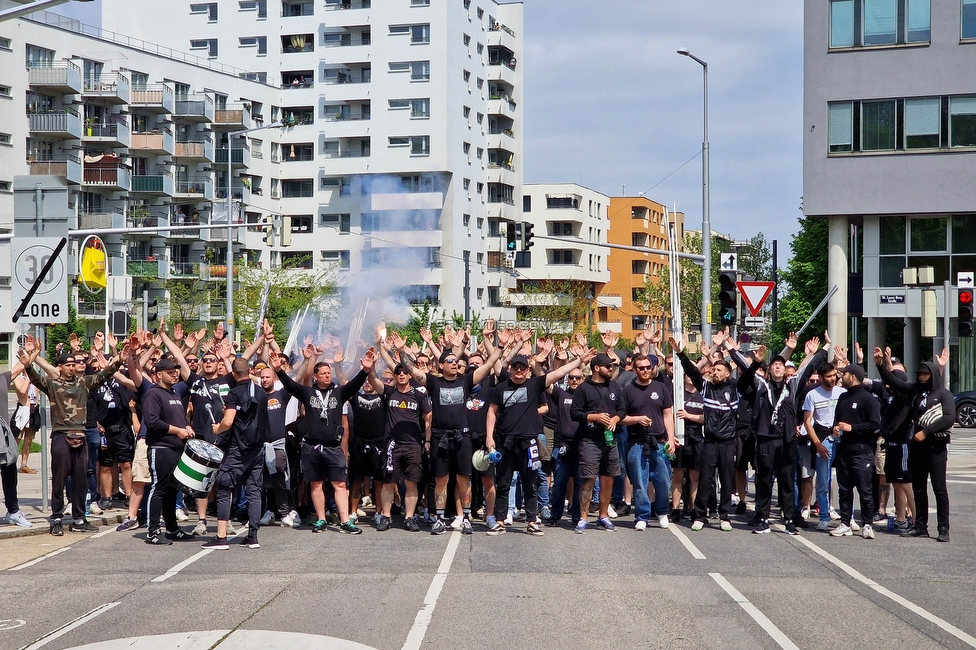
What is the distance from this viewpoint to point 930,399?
12.8 m

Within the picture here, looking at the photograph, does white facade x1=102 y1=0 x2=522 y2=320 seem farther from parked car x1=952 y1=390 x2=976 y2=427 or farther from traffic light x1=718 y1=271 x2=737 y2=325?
traffic light x1=718 y1=271 x2=737 y2=325

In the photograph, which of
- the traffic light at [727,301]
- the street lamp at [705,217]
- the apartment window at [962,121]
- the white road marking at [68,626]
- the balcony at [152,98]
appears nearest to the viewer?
the white road marking at [68,626]

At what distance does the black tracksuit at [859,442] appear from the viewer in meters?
13.0

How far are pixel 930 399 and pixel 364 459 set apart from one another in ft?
22.1

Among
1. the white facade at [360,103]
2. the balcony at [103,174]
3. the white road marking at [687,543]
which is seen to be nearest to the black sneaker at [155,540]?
the white road marking at [687,543]

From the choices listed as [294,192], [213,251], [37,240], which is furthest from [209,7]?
[37,240]

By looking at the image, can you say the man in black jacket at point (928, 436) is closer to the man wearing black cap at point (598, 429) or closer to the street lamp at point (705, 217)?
the man wearing black cap at point (598, 429)

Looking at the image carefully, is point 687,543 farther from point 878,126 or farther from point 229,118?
point 229,118

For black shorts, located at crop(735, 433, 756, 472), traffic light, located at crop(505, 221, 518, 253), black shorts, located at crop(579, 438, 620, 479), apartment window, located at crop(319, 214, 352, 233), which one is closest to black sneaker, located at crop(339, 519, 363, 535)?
black shorts, located at crop(579, 438, 620, 479)

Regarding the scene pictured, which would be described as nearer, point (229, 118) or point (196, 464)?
point (196, 464)

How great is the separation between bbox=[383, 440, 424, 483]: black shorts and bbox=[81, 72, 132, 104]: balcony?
178 ft

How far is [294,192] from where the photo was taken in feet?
249

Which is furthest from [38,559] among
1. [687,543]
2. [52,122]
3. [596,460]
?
[52,122]

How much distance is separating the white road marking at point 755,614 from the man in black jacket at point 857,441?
3.43 meters
